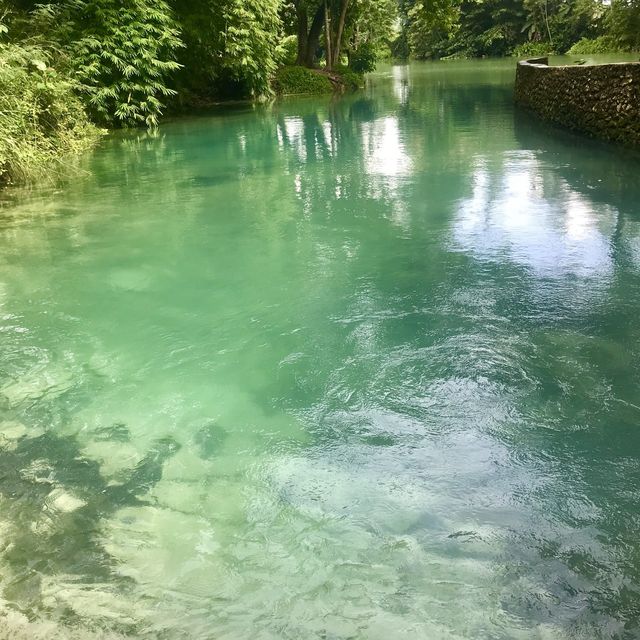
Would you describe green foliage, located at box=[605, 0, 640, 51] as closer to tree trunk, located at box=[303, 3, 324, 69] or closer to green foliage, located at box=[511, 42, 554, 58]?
green foliage, located at box=[511, 42, 554, 58]

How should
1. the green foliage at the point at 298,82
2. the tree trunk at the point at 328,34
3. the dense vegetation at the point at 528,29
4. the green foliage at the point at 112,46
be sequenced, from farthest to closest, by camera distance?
1. the dense vegetation at the point at 528,29
2. the tree trunk at the point at 328,34
3. the green foliage at the point at 298,82
4. the green foliage at the point at 112,46

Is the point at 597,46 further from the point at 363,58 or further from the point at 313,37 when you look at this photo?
the point at 313,37

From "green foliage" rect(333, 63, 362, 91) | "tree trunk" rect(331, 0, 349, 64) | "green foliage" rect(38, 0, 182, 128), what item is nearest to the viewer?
"green foliage" rect(38, 0, 182, 128)

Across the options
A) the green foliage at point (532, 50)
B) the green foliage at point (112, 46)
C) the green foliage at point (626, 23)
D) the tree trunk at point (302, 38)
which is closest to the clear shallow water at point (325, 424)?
the green foliage at point (112, 46)

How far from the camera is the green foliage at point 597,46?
3488 cm

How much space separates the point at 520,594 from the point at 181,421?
2.00 meters

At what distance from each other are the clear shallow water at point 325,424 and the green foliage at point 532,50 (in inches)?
1906

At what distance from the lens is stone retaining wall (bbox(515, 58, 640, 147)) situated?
10.5 meters

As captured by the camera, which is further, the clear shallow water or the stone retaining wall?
the stone retaining wall

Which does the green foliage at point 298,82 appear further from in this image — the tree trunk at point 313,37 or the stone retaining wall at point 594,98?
the stone retaining wall at point 594,98

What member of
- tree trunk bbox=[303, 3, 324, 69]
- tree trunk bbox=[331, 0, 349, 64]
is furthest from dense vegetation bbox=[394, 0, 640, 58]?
tree trunk bbox=[303, 3, 324, 69]

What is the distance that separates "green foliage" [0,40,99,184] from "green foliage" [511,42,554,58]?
45.5 m

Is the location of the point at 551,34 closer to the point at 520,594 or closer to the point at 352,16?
the point at 352,16

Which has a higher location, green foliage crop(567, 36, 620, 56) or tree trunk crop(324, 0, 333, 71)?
tree trunk crop(324, 0, 333, 71)
